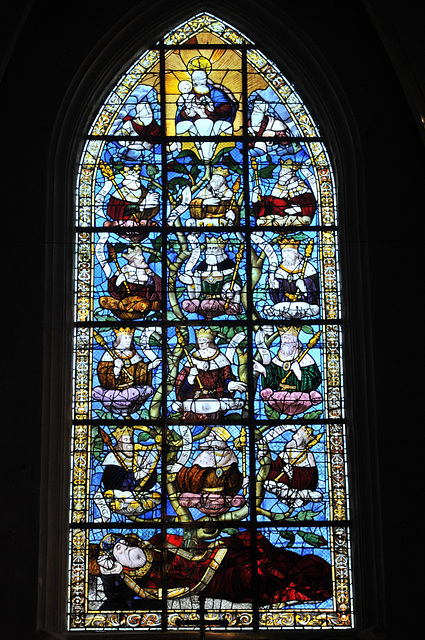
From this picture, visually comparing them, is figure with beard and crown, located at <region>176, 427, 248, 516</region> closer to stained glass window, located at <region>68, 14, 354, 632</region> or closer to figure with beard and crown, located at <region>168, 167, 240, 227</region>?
stained glass window, located at <region>68, 14, 354, 632</region>

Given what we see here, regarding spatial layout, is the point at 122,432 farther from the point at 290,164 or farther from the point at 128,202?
the point at 290,164

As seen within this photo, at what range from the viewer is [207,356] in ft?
28.1

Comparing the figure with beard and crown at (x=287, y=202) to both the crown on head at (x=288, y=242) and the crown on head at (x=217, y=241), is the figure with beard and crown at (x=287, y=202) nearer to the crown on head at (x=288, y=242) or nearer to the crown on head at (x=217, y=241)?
the crown on head at (x=288, y=242)

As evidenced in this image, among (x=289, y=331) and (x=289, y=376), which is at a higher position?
(x=289, y=331)

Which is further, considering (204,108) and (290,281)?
(204,108)

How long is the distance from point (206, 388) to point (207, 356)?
0.86ft

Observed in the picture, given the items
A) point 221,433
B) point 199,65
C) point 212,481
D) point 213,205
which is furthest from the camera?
point 199,65

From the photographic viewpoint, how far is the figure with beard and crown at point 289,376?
8484 millimetres

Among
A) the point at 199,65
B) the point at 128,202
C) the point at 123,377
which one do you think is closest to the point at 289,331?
the point at 123,377

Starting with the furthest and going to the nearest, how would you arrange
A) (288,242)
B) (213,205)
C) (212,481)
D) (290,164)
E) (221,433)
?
(290,164), (213,205), (288,242), (221,433), (212,481)

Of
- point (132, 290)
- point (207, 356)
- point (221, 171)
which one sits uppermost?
point (221, 171)

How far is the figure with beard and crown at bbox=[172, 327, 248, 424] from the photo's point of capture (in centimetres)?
845

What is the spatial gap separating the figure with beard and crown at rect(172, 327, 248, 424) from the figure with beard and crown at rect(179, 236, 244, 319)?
0.37m
